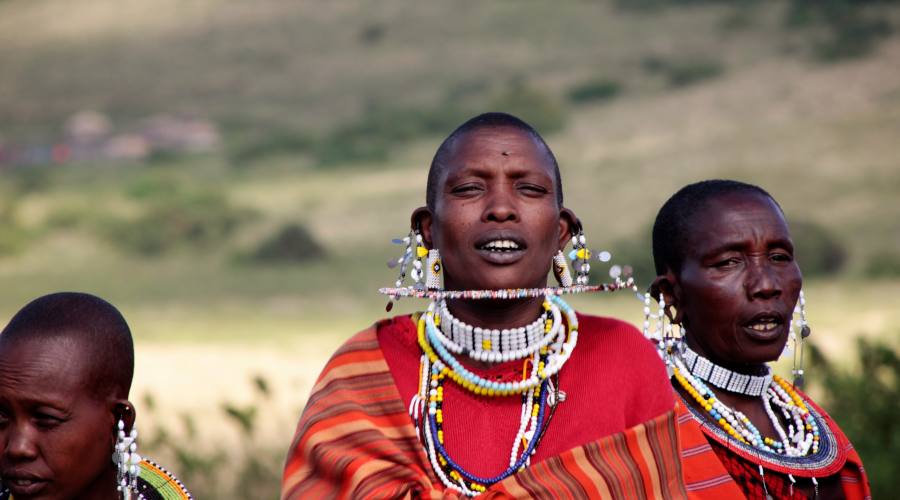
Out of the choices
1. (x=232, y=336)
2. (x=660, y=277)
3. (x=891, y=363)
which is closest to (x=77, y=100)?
(x=232, y=336)

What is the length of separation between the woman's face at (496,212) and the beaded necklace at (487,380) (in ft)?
0.51

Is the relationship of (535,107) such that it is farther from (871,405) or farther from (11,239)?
(871,405)

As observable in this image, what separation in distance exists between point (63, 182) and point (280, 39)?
4.52 m

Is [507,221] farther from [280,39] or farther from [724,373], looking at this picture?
[280,39]

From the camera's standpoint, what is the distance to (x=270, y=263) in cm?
1844

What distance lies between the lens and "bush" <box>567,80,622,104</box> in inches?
849

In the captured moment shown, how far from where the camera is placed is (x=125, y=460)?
3809 millimetres

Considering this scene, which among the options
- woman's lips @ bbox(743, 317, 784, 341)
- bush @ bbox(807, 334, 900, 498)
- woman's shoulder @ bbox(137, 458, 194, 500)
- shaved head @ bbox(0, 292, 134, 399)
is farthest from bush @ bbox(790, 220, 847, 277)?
shaved head @ bbox(0, 292, 134, 399)

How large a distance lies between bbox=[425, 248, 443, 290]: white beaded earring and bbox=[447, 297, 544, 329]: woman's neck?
10 cm

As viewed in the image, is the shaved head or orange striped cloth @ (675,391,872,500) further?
orange striped cloth @ (675,391,872,500)

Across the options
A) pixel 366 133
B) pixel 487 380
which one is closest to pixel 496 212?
pixel 487 380

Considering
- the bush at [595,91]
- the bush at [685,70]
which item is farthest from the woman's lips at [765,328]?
the bush at [685,70]

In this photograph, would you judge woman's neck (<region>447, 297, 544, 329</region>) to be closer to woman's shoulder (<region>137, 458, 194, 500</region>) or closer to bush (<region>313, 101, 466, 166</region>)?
woman's shoulder (<region>137, 458, 194, 500</region>)

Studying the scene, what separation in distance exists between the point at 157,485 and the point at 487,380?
111cm
